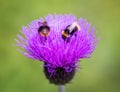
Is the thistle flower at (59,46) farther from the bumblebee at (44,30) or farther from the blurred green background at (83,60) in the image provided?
the blurred green background at (83,60)

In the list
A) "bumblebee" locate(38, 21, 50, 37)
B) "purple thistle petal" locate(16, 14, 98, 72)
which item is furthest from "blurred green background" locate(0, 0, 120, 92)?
"bumblebee" locate(38, 21, 50, 37)

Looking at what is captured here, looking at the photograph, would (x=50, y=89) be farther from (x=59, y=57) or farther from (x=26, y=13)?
(x=59, y=57)

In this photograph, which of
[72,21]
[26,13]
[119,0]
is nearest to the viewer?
[72,21]

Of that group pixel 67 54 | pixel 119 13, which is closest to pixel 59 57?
pixel 67 54

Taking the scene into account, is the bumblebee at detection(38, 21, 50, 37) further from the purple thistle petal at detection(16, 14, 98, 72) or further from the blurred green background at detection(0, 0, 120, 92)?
the blurred green background at detection(0, 0, 120, 92)

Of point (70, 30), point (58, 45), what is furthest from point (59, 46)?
point (70, 30)

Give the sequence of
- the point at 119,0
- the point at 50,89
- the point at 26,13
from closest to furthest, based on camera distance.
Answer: the point at 50,89, the point at 26,13, the point at 119,0
